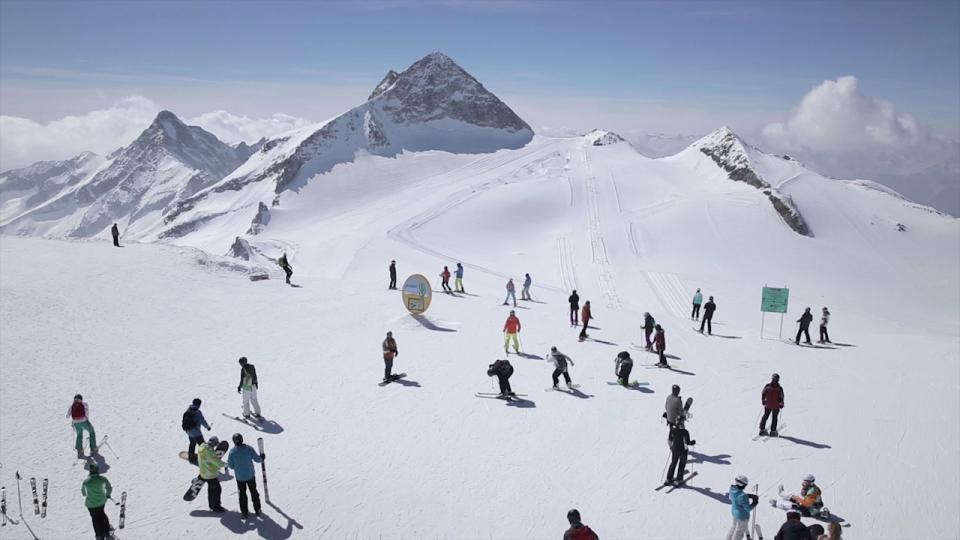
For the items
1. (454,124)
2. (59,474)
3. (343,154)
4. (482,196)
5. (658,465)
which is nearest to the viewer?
(59,474)

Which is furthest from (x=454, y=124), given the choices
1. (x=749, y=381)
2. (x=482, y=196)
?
(x=749, y=381)

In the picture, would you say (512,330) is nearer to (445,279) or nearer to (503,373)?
(503,373)

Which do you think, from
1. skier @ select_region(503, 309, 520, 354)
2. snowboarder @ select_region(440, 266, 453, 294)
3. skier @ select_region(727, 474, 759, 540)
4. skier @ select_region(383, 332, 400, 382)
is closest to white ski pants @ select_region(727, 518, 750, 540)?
skier @ select_region(727, 474, 759, 540)

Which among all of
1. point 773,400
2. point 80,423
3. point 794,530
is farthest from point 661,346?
point 80,423

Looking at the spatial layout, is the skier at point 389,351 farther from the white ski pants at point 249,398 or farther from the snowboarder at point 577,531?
the snowboarder at point 577,531

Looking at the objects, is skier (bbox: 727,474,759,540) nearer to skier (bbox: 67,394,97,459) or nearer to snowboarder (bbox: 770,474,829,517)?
snowboarder (bbox: 770,474,829,517)

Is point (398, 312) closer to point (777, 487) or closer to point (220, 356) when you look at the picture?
point (220, 356)

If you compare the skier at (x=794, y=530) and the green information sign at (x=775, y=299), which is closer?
the skier at (x=794, y=530)

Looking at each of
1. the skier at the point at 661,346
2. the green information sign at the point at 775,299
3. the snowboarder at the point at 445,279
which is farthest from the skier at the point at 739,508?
the snowboarder at the point at 445,279
